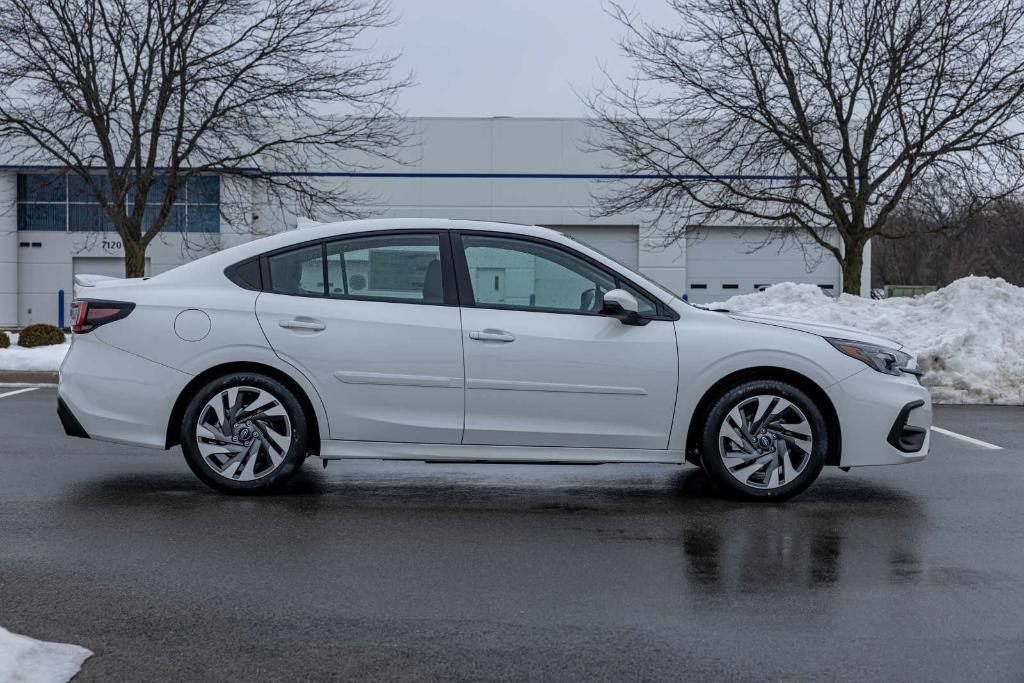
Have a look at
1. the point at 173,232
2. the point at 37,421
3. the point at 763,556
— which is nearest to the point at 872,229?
the point at 37,421

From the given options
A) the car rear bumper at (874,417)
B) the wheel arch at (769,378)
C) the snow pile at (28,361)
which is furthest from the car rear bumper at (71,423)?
the snow pile at (28,361)

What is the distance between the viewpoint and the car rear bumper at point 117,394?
6.55m

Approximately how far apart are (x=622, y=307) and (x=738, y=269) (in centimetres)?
3309

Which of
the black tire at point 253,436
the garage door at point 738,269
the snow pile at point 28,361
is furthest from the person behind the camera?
the garage door at point 738,269

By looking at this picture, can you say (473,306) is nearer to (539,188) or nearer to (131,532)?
(131,532)

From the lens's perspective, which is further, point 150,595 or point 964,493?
point 964,493

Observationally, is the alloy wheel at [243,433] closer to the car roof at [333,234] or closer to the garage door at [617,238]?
the car roof at [333,234]

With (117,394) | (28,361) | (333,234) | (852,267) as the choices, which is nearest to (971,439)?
(333,234)

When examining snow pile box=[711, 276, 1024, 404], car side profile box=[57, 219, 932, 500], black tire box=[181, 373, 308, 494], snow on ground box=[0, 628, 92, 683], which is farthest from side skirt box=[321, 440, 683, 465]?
snow pile box=[711, 276, 1024, 404]

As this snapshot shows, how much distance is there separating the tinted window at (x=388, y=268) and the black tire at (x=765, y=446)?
1773mm

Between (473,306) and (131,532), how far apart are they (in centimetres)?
224

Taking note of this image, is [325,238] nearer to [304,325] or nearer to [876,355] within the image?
[304,325]

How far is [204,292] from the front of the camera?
6.68 meters

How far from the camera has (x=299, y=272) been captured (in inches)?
264
